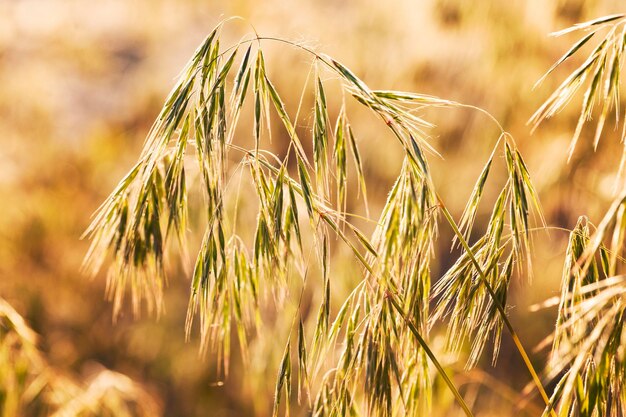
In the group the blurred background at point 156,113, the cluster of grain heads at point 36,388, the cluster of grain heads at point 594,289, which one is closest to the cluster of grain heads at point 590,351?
the cluster of grain heads at point 594,289

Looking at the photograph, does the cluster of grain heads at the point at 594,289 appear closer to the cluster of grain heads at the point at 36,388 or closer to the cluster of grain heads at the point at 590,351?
the cluster of grain heads at the point at 590,351

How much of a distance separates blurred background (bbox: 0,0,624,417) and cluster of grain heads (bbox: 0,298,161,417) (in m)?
0.66

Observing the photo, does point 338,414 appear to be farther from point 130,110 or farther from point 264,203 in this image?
point 130,110

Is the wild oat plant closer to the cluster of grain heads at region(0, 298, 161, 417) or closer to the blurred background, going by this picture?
the cluster of grain heads at region(0, 298, 161, 417)

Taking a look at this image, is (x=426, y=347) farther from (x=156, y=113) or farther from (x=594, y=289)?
(x=156, y=113)

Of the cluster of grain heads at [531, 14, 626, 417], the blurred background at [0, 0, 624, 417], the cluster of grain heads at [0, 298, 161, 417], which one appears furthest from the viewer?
the blurred background at [0, 0, 624, 417]

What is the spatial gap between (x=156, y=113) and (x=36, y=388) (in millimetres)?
2230

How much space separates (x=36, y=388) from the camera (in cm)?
146

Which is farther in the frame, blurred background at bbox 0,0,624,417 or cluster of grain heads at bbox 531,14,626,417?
blurred background at bbox 0,0,624,417

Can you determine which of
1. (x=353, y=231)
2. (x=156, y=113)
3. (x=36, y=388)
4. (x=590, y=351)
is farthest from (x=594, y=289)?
(x=156, y=113)

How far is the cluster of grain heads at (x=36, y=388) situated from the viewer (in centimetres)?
123

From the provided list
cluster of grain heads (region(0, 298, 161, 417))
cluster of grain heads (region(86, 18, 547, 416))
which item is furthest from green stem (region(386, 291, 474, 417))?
cluster of grain heads (region(0, 298, 161, 417))

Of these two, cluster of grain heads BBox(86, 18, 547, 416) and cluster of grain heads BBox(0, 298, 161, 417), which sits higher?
cluster of grain heads BBox(86, 18, 547, 416)

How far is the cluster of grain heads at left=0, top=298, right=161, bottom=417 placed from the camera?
123cm
